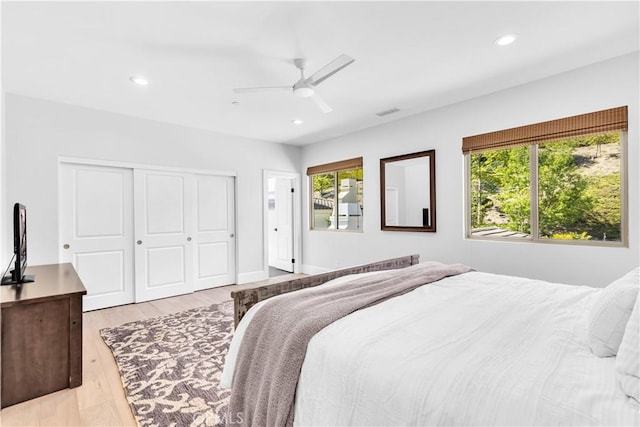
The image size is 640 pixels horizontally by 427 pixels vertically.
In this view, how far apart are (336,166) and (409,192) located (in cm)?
151

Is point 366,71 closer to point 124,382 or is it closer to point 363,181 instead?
point 363,181

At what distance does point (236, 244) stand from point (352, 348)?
14.3 feet

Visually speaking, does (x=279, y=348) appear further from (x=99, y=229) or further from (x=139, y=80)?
(x=99, y=229)

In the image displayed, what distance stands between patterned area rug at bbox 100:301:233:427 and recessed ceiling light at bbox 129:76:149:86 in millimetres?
2517

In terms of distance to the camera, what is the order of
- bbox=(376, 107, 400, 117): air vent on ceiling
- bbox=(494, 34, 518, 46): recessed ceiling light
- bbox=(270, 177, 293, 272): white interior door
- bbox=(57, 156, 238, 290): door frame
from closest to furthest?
1. bbox=(494, 34, 518, 46): recessed ceiling light
2. bbox=(57, 156, 238, 290): door frame
3. bbox=(376, 107, 400, 117): air vent on ceiling
4. bbox=(270, 177, 293, 272): white interior door

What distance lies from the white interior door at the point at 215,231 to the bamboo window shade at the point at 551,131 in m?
3.64

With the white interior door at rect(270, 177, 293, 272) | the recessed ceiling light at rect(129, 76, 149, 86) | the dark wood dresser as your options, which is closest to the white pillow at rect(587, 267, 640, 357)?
the dark wood dresser

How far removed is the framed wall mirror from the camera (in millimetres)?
4086

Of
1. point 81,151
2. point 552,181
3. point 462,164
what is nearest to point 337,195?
point 462,164

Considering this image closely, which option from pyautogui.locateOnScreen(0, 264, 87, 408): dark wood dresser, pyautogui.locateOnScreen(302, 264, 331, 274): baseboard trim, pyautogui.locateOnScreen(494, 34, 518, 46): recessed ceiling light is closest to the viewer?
pyautogui.locateOnScreen(0, 264, 87, 408): dark wood dresser

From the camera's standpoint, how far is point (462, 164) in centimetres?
379

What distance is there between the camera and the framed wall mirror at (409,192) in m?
4.09

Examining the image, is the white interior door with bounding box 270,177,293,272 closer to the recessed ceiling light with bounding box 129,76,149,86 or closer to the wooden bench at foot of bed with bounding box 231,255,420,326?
the recessed ceiling light with bounding box 129,76,149,86

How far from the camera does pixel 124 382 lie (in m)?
2.20
